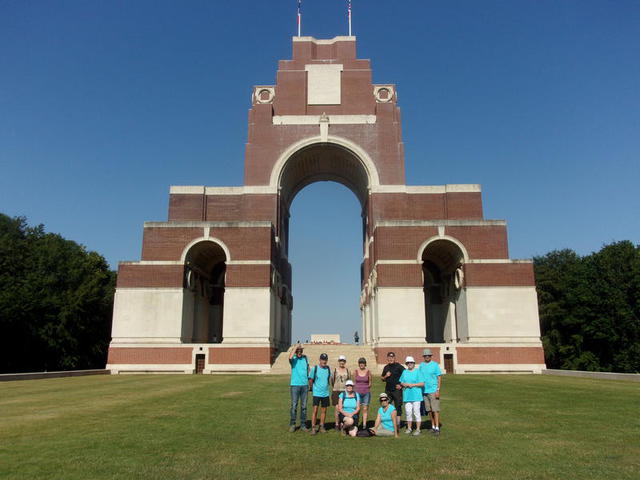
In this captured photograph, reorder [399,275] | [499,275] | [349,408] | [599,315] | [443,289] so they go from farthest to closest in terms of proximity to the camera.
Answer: [599,315]
[443,289]
[399,275]
[499,275]
[349,408]

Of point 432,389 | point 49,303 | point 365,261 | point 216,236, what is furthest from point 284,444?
point 49,303

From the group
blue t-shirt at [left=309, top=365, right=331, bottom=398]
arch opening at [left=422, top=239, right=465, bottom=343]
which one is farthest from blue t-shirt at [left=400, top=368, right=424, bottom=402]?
arch opening at [left=422, top=239, right=465, bottom=343]

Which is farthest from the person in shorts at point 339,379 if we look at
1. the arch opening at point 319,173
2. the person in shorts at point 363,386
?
the arch opening at point 319,173

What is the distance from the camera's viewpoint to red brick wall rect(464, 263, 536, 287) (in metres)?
34.3

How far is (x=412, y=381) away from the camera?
1077 centimetres

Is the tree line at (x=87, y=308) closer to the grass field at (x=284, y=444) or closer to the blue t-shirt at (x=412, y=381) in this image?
the grass field at (x=284, y=444)

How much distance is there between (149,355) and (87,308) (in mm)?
14216

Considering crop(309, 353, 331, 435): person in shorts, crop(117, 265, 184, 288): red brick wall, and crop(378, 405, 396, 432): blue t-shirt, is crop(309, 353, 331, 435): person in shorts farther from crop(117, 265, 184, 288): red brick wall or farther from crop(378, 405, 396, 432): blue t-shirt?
crop(117, 265, 184, 288): red brick wall

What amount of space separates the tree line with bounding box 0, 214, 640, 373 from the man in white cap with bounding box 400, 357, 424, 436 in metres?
35.6

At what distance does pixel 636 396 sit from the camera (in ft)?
54.9

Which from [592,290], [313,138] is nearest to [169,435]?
[313,138]

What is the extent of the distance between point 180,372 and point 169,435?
24.7m

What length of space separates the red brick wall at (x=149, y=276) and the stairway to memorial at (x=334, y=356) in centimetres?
861

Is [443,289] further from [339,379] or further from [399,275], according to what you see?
A: [339,379]
